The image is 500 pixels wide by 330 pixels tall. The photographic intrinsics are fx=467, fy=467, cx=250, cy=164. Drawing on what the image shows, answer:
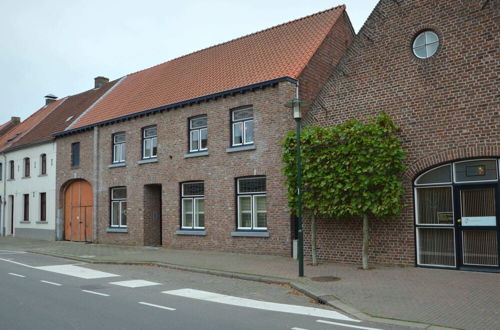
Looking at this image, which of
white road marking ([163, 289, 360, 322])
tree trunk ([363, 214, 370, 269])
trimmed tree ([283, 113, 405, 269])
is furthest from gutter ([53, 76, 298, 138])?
white road marking ([163, 289, 360, 322])

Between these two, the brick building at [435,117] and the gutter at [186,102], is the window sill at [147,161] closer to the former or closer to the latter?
the gutter at [186,102]

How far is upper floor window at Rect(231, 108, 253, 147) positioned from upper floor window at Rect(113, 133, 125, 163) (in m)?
7.61

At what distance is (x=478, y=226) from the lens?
11.7 meters

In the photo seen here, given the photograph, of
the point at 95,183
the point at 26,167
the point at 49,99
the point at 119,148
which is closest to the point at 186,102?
the point at 119,148

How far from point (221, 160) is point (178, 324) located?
1138 centimetres

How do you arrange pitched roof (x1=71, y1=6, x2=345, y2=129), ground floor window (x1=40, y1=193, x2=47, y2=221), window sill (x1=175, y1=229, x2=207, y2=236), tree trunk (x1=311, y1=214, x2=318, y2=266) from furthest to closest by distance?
ground floor window (x1=40, y1=193, x2=47, y2=221)
window sill (x1=175, y1=229, x2=207, y2=236)
pitched roof (x1=71, y1=6, x2=345, y2=129)
tree trunk (x1=311, y1=214, x2=318, y2=266)

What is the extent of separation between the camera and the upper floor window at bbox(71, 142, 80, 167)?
26203 mm

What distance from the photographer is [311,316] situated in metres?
8.09

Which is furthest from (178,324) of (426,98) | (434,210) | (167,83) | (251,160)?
(167,83)

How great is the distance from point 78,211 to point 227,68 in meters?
12.3

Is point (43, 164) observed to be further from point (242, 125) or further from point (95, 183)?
point (242, 125)

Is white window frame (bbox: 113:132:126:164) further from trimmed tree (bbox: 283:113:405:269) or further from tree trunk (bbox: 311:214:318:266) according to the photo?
tree trunk (bbox: 311:214:318:266)

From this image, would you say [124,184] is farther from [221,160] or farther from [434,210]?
[434,210]

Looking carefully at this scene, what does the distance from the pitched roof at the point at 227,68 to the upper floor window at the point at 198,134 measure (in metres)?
1.00
